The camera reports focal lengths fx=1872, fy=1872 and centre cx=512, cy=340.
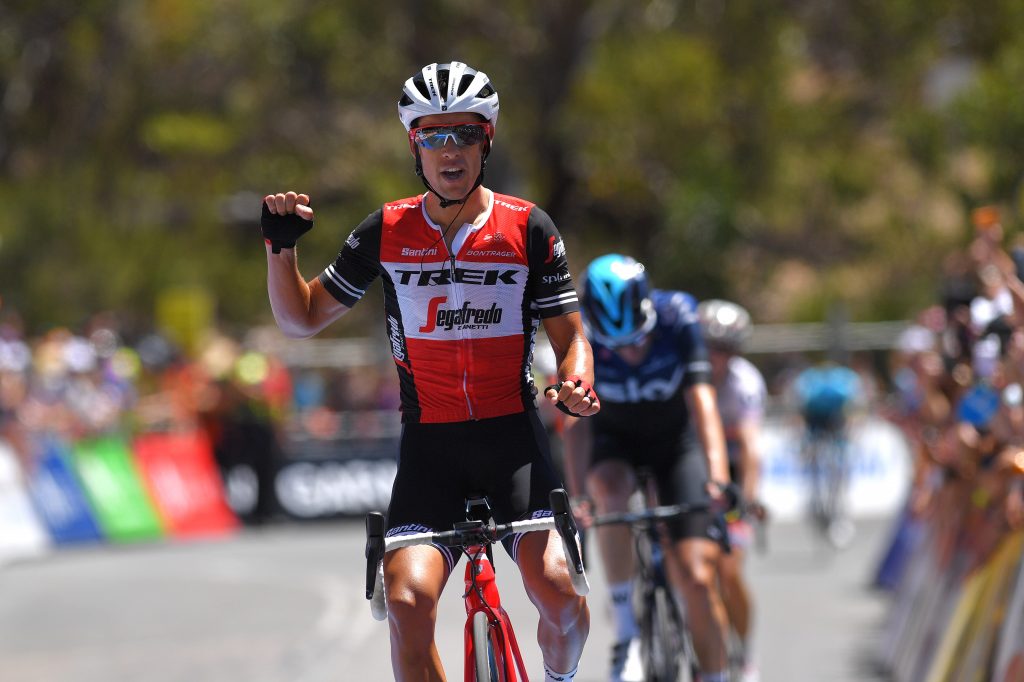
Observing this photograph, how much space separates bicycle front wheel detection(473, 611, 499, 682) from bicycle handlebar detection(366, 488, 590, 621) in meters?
0.27

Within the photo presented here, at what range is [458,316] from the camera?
5887 millimetres

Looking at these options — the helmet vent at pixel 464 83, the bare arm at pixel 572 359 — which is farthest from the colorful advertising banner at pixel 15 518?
the helmet vent at pixel 464 83

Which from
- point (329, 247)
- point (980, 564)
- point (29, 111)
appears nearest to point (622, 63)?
point (329, 247)

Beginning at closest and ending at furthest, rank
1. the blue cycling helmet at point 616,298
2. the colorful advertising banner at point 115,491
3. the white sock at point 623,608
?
1. the blue cycling helmet at point 616,298
2. the white sock at point 623,608
3. the colorful advertising banner at point 115,491

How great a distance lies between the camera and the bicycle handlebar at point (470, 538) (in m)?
5.70

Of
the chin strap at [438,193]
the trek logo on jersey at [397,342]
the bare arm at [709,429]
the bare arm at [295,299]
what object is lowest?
the bare arm at [709,429]

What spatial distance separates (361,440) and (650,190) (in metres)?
13.0

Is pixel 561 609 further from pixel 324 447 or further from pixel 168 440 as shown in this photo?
pixel 324 447

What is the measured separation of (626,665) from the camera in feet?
26.5

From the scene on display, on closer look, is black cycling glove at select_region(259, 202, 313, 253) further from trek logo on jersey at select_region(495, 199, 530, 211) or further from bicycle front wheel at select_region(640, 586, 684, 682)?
bicycle front wheel at select_region(640, 586, 684, 682)

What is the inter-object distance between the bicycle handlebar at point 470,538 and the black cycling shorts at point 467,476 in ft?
0.36

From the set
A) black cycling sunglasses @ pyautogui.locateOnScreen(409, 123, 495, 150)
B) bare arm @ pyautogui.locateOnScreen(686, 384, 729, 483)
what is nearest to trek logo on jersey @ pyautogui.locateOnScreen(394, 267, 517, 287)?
black cycling sunglasses @ pyautogui.locateOnScreen(409, 123, 495, 150)

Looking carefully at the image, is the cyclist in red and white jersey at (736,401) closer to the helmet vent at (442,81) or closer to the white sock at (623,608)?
the white sock at (623,608)

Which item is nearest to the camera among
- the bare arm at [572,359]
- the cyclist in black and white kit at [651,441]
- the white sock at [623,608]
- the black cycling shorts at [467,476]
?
the bare arm at [572,359]
